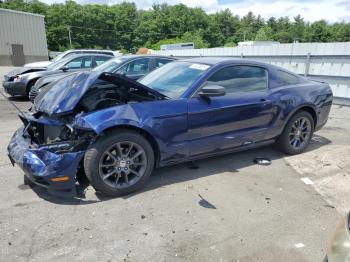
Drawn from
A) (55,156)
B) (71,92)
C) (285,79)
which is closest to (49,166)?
(55,156)

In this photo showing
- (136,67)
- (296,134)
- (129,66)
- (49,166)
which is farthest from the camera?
(136,67)

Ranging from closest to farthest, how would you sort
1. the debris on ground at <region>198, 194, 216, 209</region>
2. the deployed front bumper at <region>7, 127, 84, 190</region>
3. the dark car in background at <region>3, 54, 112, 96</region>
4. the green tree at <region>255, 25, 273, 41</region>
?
the deployed front bumper at <region>7, 127, 84, 190</region>, the debris on ground at <region>198, 194, 216, 209</region>, the dark car in background at <region>3, 54, 112, 96</region>, the green tree at <region>255, 25, 273, 41</region>

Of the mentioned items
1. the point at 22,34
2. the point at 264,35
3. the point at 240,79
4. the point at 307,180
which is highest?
the point at 264,35

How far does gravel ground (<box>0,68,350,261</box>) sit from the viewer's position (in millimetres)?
2633

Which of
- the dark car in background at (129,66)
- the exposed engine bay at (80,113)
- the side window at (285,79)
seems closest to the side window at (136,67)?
the dark car in background at (129,66)

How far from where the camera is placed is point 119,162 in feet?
11.5

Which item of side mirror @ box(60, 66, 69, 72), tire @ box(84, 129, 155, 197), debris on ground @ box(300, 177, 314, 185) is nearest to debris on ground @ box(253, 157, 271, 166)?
debris on ground @ box(300, 177, 314, 185)

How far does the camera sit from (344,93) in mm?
8930

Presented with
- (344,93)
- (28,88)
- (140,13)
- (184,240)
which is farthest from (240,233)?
(140,13)

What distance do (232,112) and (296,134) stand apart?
1.53 m

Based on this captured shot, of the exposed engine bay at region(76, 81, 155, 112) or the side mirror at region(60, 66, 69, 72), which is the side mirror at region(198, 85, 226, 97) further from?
the side mirror at region(60, 66, 69, 72)

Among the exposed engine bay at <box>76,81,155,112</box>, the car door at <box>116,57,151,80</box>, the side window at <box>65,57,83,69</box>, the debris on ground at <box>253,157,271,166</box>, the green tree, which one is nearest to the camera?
the exposed engine bay at <box>76,81,155,112</box>

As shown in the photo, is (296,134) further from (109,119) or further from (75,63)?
(75,63)

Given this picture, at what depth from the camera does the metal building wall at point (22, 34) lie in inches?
1299
